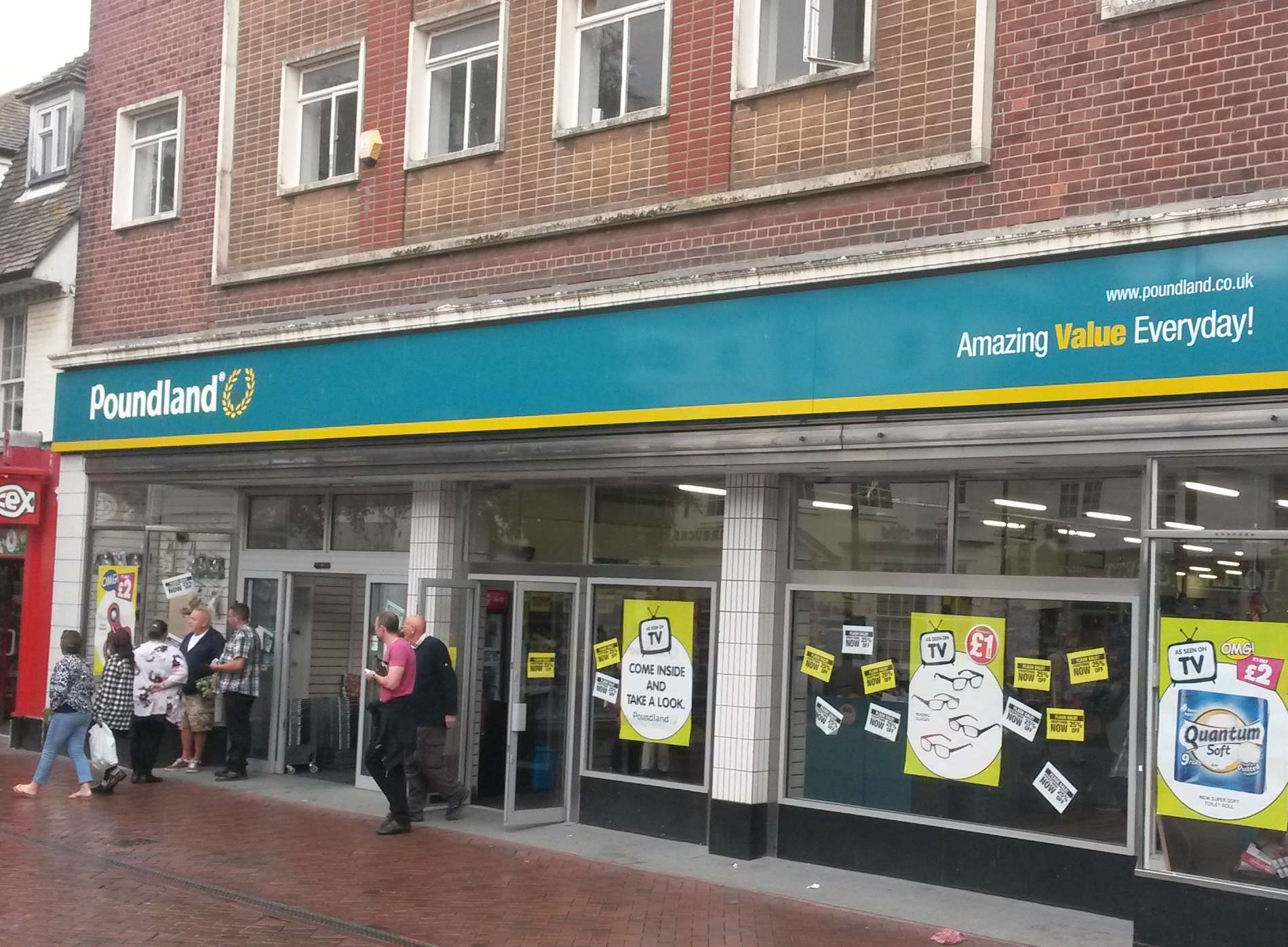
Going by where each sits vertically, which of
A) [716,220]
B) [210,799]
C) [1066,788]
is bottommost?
[210,799]

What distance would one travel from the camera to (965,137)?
9.82 m

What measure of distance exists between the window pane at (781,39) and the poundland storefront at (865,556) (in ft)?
6.24

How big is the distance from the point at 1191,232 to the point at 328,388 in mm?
8017

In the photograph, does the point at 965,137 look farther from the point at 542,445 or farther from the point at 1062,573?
the point at 542,445

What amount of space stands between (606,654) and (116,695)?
16.3ft

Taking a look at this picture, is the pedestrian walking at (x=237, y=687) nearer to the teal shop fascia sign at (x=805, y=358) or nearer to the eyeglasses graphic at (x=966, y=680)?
the teal shop fascia sign at (x=805, y=358)

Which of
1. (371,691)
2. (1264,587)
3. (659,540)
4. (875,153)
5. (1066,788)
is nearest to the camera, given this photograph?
(1264,587)

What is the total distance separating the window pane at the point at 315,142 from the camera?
14.8m

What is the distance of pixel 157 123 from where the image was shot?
1666 cm

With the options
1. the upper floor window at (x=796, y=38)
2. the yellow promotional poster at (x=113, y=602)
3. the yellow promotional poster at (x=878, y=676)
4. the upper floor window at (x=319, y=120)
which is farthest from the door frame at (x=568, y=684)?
the yellow promotional poster at (x=113, y=602)

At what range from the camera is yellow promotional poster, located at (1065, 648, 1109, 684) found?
9461 mm

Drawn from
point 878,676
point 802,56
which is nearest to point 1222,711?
point 878,676

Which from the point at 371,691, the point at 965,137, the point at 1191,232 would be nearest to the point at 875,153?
the point at 965,137

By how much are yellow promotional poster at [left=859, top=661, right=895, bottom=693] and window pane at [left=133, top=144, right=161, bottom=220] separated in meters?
10.2
